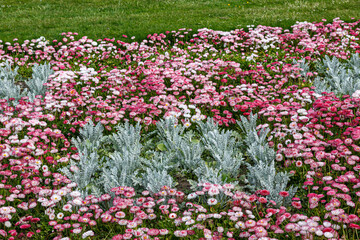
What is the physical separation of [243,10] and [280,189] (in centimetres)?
884

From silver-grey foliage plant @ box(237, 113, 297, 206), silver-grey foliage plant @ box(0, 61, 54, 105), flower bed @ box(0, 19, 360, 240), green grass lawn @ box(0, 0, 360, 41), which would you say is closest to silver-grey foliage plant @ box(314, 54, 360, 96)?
flower bed @ box(0, 19, 360, 240)

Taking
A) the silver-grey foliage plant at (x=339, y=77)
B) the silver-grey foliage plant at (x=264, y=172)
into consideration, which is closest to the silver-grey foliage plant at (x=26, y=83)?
the silver-grey foliage plant at (x=264, y=172)

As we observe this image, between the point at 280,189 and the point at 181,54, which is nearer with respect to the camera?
the point at 280,189

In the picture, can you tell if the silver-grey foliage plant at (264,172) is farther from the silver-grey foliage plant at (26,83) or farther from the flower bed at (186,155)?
the silver-grey foliage plant at (26,83)

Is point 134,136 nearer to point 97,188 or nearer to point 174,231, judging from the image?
point 97,188

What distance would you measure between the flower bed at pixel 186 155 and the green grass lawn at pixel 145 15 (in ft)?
6.93

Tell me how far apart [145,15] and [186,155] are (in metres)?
7.63

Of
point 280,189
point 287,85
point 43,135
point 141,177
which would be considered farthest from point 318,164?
point 43,135

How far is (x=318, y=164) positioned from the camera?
3.60 m

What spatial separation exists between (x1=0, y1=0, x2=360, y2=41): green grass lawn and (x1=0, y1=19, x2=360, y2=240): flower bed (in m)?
2.11

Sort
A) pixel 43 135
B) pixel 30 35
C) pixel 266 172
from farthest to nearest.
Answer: pixel 30 35 → pixel 43 135 → pixel 266 172

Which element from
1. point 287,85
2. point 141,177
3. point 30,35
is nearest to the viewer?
point 141,177

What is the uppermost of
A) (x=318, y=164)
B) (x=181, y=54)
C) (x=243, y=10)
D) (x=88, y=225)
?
(x=243, y=10)

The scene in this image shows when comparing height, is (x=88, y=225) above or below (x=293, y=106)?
below
